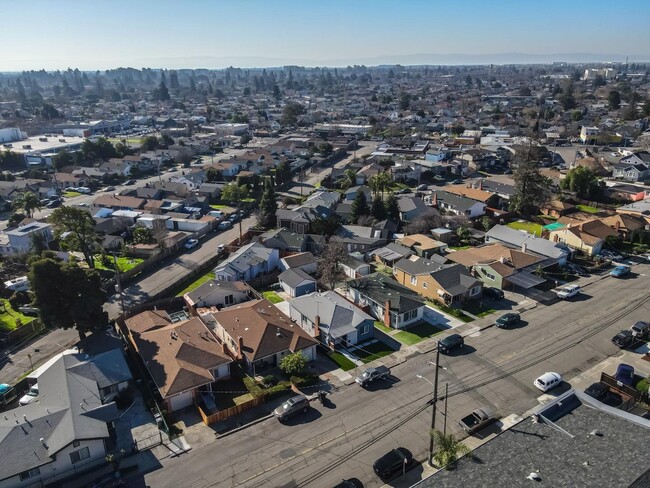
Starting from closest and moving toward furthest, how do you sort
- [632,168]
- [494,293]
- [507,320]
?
[507,320] < [494,293] < [632,168]

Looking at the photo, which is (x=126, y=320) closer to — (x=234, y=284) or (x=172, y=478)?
(x=234, y=284)

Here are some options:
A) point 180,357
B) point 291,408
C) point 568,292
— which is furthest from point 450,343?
point 180,357

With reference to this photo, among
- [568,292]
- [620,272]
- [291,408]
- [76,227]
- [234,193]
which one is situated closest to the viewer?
[291,408]

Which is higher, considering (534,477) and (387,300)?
(534,477)

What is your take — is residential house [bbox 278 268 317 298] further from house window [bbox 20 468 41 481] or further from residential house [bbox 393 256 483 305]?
house window [bbox 20 468 41 481]

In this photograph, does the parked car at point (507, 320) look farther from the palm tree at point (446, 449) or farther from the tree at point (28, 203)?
the tree at point (28, 203)

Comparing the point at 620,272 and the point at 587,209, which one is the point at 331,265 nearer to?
the point at 620,272

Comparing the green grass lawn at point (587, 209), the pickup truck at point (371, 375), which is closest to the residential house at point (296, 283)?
the pickup truck at point (371, 375)
